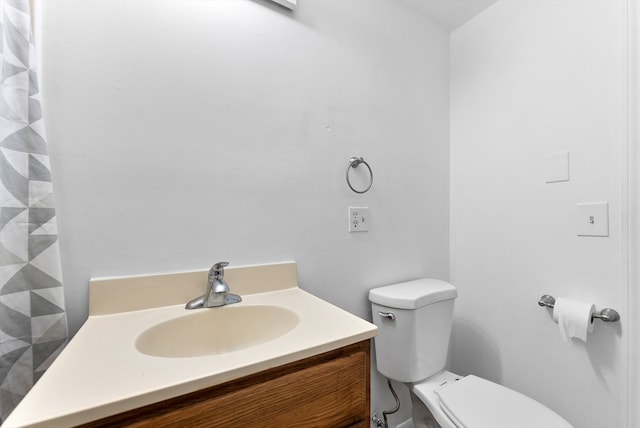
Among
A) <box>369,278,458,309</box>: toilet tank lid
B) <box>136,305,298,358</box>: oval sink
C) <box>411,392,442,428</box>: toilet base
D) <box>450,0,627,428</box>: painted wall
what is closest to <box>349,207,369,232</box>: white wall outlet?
<box>369,278,458,309</box>: toilet tank lid

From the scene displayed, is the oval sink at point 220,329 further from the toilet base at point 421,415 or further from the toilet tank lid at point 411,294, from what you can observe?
the toilet base at point 421,415

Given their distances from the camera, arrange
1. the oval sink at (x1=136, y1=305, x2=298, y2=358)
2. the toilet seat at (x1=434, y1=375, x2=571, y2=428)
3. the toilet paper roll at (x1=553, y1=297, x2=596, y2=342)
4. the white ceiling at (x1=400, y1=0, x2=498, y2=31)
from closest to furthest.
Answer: the oval sink at (x1=136, y1=305, x2=298, y2=358), the toilet seat at (x1=434, y1=375, x2=571, y2=428), the toilet paper roll at (x1=553, y1=297, x2=596, y2=342), the white ceiling at (x1=400, y1=0, x2=498, y2=31)

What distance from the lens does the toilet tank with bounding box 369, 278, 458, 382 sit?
1.14 metres

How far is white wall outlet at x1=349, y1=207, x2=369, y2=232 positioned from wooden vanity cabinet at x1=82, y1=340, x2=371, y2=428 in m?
0.61

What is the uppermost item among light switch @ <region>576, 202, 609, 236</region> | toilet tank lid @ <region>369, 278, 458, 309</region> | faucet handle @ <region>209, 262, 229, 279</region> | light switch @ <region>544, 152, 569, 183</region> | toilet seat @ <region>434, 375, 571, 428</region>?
light switch @ <region>544, 152, 569, 183</region>

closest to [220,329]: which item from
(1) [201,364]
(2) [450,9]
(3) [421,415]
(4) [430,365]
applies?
(1) [201,364]

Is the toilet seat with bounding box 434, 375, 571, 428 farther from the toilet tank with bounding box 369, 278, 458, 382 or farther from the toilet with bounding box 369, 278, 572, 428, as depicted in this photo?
the toilet tank with bounding box 369, 278, 458, 382

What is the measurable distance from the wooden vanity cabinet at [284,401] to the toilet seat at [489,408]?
49 centimetres

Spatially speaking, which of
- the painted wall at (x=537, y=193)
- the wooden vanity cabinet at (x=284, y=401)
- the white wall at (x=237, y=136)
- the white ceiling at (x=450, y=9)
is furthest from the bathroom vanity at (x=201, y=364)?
the white ceiling at (x=450, y=9)

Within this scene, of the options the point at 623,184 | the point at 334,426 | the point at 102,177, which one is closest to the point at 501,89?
the point at 623,184

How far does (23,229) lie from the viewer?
667mm

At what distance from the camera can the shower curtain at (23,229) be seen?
647 millimetres

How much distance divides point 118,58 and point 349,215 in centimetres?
95

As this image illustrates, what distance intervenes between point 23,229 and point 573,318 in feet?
5.72
